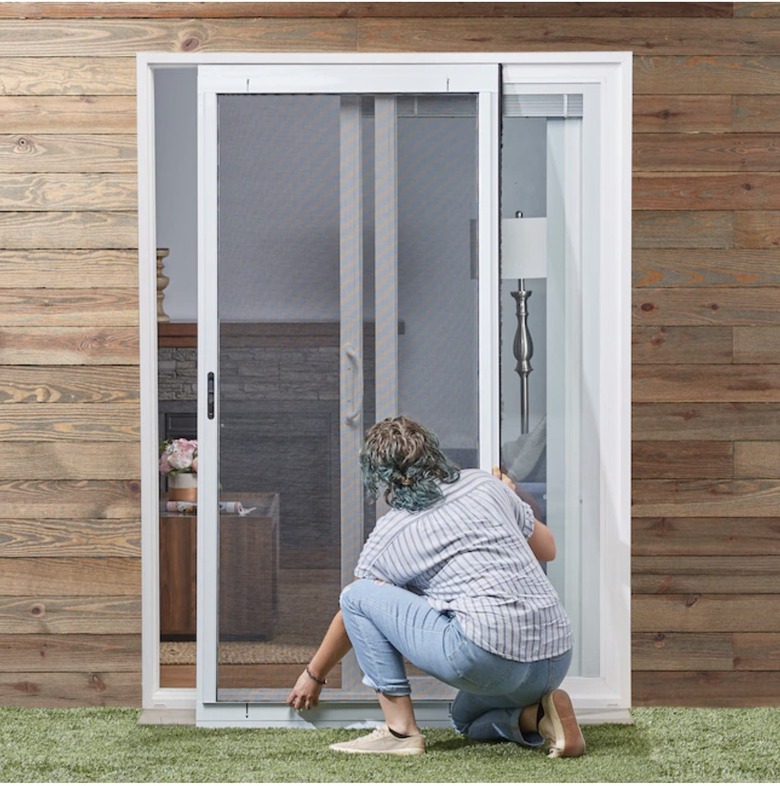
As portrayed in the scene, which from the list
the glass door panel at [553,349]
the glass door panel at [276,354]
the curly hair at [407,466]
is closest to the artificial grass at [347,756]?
the glass door panel at [276,354]

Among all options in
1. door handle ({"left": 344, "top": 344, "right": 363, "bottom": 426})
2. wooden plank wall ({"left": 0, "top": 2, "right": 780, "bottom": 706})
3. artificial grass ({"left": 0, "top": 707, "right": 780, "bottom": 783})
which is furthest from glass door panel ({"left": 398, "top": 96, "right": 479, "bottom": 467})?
artificial grass ({"left": 0, "top": 707, "right": 780, "bottom": 783})

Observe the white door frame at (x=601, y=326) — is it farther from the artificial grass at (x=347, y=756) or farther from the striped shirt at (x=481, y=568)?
the striped shirt at (x=481, y=568)

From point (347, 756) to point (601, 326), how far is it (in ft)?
4.57

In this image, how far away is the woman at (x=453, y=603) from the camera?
2.58 meters

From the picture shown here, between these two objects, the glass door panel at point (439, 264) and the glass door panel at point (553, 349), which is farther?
the glass door panel at point (553, 349)

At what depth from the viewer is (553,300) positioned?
323 cm

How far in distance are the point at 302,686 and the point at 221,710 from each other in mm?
265

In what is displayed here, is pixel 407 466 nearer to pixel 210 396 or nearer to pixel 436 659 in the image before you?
pixel 436 659

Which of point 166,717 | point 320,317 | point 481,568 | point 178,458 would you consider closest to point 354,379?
point 320,317

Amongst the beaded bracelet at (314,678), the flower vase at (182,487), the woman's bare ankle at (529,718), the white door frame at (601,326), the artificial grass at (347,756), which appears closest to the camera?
the artificial grass at (347,756)

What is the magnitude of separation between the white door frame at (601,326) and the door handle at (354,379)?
38 cm

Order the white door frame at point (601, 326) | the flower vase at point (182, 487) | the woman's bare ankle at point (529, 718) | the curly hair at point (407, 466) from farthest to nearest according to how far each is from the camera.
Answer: the flower vase at point (182, 487)
the white door frame at point (601, 326)
the woman's bare ankle at point (529, 718)
the curly hair at point (407, 466)

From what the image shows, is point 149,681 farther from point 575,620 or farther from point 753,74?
point 753,74

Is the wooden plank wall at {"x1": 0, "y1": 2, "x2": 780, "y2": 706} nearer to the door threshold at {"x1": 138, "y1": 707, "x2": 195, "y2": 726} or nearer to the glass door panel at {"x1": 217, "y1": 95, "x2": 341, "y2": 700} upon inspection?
the door threshold at {"x1": 138, "y1": 707, "x2": 195, "y2": 726}
